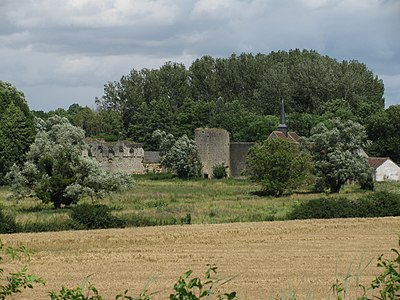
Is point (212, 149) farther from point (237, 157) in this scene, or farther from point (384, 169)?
point (384, 169)

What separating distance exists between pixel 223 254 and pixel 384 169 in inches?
1696

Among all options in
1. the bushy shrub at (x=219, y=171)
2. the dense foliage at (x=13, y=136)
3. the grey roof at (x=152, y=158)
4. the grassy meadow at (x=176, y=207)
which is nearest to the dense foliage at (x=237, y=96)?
the grey roof at (x=152, y=158)

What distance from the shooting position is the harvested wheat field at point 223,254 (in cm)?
1708

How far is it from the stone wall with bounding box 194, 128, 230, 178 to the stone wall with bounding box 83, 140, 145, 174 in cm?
669

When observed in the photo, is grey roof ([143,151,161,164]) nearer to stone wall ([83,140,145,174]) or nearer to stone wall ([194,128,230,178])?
stone wall ([83,140,145,174])

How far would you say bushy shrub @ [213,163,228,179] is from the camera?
63.9m

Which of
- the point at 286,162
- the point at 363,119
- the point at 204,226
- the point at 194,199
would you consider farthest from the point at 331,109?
the point at 204,226

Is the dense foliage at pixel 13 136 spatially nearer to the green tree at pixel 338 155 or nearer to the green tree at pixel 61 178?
the green tree at pixel 61 178

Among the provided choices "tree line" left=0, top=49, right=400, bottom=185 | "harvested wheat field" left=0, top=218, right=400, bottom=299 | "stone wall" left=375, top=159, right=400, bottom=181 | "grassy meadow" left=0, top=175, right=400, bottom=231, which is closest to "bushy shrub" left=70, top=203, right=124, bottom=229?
"grassy meadow" left=0, top=175, right=400, bottom=231

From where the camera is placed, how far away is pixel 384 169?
63.2 meters

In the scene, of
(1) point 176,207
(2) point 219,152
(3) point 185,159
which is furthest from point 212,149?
(1) point 176,207

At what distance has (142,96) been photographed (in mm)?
97688

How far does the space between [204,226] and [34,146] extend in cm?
1156

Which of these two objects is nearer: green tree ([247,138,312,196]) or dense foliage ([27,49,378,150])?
green tree ([247,138,312,196])
